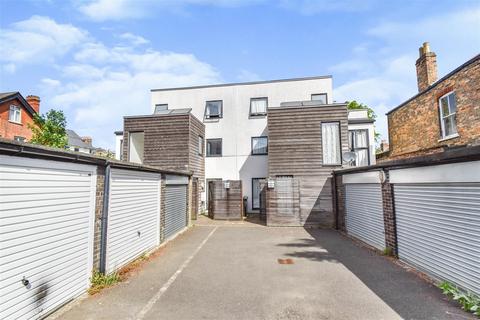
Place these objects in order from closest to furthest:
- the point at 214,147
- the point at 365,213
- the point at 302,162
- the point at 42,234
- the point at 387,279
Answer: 1. the point at 42,234
2. the point at 387,279
3. the point at 365,213
4. the point at 302,162
5. the point at 214,147

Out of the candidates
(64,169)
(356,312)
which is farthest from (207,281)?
(64,169)

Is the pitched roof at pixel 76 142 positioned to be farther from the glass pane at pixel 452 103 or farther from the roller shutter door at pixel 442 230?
the glass pane at pixel 452 103

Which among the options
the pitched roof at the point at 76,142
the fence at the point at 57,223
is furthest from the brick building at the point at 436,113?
the pitched roof at the point at 76,142

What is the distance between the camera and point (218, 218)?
14.7 meters

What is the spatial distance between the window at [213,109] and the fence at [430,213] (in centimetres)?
1193

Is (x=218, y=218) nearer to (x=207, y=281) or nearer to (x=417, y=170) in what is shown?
(x=207, y=281)

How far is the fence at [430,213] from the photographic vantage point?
4.47 metres

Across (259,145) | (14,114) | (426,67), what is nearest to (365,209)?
(426,67)

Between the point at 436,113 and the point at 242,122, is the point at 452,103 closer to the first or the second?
the point at 436,113

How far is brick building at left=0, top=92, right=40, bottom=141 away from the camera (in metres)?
19.5

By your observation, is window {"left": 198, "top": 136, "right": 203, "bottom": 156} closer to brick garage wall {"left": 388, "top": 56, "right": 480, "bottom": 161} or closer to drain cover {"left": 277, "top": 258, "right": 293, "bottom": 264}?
drain cover {"left": 277, "top": 258, "right": 293, "bottom": 264}

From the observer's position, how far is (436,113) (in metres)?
11.2

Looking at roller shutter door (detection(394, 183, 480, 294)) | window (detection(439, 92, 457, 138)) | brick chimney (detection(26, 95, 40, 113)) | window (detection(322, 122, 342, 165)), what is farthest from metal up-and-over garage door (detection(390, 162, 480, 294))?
brick chimney (detection(26, 95, 40, 113))

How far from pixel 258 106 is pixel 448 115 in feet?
35.3
